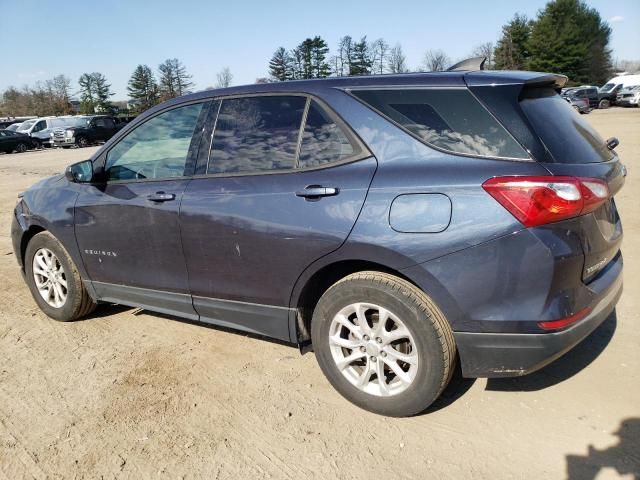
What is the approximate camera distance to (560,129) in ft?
8.63

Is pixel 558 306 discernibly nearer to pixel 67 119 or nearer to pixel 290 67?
pixel 67 119

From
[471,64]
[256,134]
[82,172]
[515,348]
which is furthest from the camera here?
[82,172]

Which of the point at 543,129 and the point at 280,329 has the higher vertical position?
the point at 543,129

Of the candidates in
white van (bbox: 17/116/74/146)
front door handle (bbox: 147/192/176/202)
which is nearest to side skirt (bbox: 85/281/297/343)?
front door handle (bbox: 147/192/176/202)

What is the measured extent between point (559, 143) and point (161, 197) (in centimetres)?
239

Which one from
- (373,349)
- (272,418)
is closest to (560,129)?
(373,349)

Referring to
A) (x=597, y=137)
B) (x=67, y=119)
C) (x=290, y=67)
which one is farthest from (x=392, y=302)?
(x=290, y=67)

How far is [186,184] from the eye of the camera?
3.40 meters

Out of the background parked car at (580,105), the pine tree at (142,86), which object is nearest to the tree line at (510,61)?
the pine tree at (142,86)

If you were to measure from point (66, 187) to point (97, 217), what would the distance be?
1.72 ft

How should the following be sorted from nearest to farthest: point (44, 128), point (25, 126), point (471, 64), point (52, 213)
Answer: point (471, 64), point (52, 213), point (44, 128), point (25, 126)

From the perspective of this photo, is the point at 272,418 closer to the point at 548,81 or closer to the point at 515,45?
the point at 548,81

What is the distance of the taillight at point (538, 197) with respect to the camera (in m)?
2.33

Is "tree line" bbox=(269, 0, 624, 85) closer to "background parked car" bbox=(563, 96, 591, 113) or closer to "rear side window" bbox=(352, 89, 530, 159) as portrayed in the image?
"background parked car" bbox=(563, 96, 591, 113)
